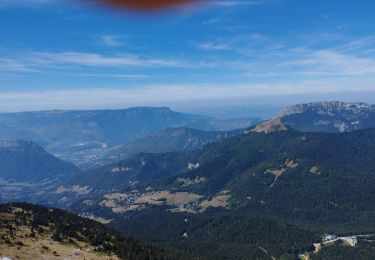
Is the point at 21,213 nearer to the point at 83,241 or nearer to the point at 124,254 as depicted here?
the point at 83,241

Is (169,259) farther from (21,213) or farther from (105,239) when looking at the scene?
(21,213)

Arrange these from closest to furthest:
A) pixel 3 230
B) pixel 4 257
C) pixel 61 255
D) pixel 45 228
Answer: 1. pixel 4 257
2. pixel 61 255
3. pixel 3 230
4. pixel 45 228

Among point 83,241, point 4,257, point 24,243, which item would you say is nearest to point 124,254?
point 83,241

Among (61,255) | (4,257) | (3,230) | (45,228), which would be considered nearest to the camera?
(4,257)

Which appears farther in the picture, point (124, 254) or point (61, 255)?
point (124, 254)

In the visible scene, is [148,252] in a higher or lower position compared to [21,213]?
lower

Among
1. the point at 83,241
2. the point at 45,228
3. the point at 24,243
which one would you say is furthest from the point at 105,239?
the point at 24,243
